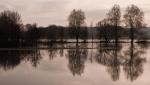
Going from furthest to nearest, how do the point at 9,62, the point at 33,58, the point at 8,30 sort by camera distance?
the point at 8,30
the point at 33,58
the point at 9,62

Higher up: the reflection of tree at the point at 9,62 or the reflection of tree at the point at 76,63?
the reflection of tree at the point at 76,63

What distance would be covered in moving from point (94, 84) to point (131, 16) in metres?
74.4

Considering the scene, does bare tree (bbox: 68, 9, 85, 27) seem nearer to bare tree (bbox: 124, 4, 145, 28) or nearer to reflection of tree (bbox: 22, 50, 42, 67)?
bare tree (bbox: 124, 4, 145, 28)

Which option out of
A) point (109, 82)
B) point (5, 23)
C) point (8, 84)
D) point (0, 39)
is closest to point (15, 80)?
point (8, 84)

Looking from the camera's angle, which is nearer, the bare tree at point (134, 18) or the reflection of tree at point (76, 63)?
the reflection of tree at point (76, 63)

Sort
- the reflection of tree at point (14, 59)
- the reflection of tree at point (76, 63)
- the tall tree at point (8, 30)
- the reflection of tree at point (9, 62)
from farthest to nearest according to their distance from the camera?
1. the tall tree at point (8, 30)
2. the reflection of tree at point (14, 59)
3. the reflection of tree at point (9, 62)
4. the reflection of tree at point (76, 63)

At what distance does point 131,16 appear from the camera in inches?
3688

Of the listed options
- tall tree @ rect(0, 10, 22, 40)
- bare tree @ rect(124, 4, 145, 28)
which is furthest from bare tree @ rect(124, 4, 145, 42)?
tall tree @ rect(0, 10, 22, 40)

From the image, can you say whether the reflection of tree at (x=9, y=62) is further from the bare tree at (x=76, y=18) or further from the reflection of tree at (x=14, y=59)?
the bare tree at (x=76, y=18)

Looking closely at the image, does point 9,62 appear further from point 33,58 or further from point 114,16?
point 114,16

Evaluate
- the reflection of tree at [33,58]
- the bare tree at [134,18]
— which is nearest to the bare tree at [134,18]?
the bare tree at [134,18]

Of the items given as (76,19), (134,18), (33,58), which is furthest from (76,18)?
(33,58)

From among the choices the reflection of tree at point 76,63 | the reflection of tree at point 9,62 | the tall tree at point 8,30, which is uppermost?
the tall tree at point 8,30

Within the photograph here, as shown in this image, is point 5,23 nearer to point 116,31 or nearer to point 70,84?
point 116,31
